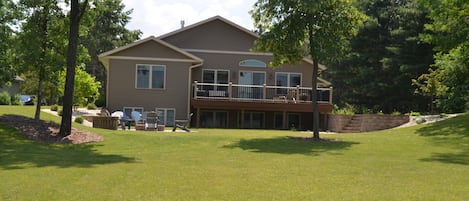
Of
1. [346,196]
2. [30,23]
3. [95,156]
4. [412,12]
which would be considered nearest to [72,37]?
[30,23]

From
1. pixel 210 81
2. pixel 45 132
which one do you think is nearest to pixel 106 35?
pixel 210 81

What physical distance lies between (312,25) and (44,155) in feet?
32.9

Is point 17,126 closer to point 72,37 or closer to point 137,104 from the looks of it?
point 72,37

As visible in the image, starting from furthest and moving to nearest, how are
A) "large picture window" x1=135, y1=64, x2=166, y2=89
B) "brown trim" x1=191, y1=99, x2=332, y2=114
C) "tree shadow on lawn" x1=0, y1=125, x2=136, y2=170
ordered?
"large picture window" x1=135, y1=64, x2=166, y2=89
"brown trim" x1=191, y1=99, x2=332, y2=114
"tree shadow on lawn" x1=0, y1=125, x2=136, y2=170

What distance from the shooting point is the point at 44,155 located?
13312mm

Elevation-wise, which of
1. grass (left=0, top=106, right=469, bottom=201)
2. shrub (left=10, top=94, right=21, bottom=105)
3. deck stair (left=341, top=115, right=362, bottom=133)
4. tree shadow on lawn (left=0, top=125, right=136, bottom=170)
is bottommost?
tree shadow on lawn (left=0, top=125, right=136, bottom=170)

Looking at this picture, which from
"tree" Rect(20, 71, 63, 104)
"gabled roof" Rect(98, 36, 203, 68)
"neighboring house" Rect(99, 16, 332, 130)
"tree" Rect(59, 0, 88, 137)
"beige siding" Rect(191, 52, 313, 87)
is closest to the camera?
"tree" Rect(59, 0, 88, 137)

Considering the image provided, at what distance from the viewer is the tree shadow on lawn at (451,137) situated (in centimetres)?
1382

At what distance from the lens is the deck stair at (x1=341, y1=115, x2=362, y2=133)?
28.8 m

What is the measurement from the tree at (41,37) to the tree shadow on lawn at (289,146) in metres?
7.87

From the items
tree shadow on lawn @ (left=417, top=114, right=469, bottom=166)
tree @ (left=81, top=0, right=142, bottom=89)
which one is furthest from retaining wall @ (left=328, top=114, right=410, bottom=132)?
tree @ (left=81, top=0, right=142, bottom=89)

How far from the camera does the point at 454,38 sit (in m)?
18.9

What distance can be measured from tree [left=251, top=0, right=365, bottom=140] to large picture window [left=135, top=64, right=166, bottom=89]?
10863 millimetres

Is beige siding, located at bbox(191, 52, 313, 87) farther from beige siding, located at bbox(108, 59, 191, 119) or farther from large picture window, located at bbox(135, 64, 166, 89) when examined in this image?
large picture window, located at bbox(135, 64, 166, 89)
